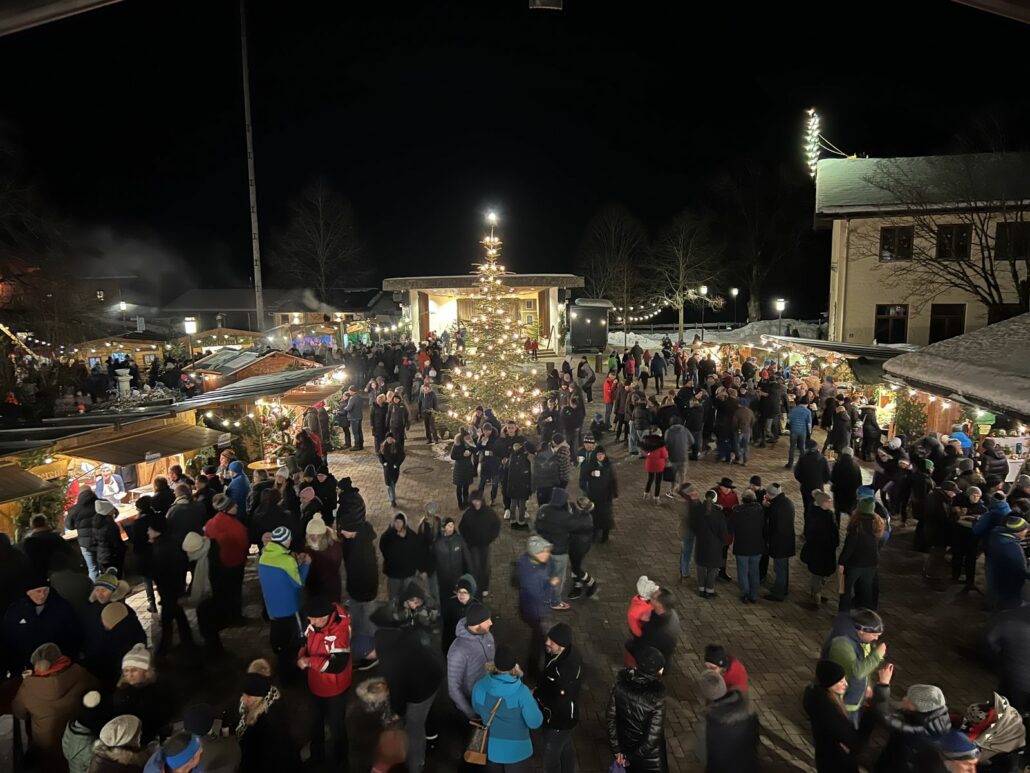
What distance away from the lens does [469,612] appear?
4270mm

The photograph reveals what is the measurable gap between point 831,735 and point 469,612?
2.34 metres

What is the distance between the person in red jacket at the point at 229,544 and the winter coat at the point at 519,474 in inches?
158

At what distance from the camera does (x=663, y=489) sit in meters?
11.7

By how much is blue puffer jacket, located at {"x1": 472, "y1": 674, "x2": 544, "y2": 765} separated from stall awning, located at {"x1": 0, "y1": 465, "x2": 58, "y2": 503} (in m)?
6.00

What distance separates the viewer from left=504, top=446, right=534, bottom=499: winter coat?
9445 mm

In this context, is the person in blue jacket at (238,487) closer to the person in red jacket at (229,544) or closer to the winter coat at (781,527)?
the person in red jacket at (229,544)

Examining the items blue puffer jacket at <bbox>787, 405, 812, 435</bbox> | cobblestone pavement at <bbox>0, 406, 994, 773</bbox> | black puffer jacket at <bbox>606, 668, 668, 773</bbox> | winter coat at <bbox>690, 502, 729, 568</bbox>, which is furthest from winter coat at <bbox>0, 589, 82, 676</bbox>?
blue puffer jacket at <bbox>787, 405, 812, 435</bbox>

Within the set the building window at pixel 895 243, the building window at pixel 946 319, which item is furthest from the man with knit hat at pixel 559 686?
the building window at pixel 946 319

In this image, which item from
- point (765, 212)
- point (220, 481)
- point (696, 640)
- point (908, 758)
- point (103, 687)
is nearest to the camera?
point (908, 758)

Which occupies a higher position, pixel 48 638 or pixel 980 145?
pixel 980 145

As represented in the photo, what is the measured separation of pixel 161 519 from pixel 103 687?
257 cm

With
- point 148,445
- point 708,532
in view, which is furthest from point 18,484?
point 708,532

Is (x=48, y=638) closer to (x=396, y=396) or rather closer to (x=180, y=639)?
A: (x=180, y=639)

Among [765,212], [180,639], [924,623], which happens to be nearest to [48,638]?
[180,639]
